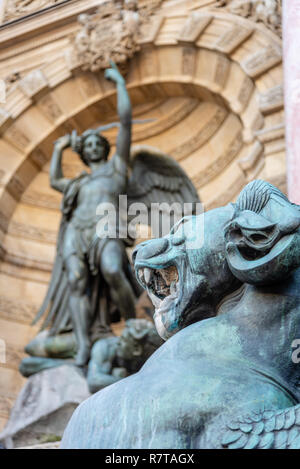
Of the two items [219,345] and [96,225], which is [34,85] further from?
[219,345]

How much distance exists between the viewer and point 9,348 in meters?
6.38

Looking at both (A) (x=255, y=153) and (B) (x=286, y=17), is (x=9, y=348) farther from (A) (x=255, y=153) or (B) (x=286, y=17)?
(B) (x=286, y=17)

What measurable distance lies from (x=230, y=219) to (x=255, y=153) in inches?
168

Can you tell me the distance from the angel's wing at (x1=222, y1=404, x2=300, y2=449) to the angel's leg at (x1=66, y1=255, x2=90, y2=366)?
11.8ft

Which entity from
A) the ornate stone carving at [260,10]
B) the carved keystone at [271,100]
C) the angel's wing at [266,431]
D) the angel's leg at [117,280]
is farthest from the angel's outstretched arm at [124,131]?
the angel's wing at [266,431]

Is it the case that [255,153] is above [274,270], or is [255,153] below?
above

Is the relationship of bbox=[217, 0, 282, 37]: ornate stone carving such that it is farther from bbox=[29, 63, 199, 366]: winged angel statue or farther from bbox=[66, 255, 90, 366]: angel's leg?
bbox=[66, 255, 90, 366]: angel's leg

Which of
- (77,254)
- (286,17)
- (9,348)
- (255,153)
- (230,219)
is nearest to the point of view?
(230,219)

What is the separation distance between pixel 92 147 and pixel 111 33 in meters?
1.68

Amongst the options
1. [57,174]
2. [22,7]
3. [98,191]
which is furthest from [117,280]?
[22,7]

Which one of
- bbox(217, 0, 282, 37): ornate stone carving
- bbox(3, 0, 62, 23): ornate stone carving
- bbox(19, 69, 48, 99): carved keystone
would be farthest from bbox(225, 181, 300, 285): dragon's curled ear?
bbox(3, 0, 62, 23): ornate stone carving

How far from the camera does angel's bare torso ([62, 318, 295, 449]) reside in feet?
3.00

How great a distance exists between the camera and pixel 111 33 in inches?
258

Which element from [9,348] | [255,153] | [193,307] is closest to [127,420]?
[193,307]
